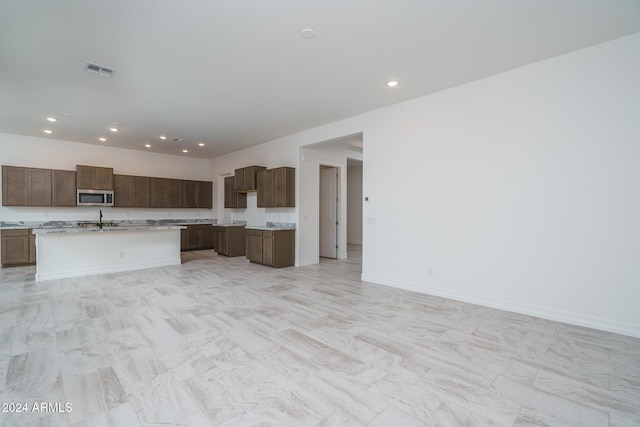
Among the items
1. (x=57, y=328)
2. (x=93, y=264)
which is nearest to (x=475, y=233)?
(x=57, y=328)

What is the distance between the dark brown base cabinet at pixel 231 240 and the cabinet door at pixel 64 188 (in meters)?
3.49

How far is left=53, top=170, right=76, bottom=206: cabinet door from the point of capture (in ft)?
22.6

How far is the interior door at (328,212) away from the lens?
7.86m

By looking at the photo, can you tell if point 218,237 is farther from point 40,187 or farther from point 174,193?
point 40,187

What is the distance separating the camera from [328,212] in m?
8.02

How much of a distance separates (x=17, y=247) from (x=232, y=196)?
189 inches

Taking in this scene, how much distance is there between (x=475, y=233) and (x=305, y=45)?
3.18 meters

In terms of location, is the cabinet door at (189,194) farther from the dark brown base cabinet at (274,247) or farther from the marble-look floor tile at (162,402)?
the marble-look floor tile at (162,402)

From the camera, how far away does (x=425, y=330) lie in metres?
3.05

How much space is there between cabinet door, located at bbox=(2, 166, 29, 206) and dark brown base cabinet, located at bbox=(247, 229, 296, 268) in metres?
5.19

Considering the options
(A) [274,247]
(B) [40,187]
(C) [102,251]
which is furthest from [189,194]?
(A) [274,247]

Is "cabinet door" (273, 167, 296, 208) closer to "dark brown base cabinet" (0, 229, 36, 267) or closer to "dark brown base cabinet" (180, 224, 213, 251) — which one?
"dark brown base cabinet" (180, 224, 213, 251)

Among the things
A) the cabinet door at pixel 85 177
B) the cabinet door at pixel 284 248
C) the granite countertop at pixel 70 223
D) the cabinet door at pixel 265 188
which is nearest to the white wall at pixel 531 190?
the cabinet door at pixel 284 248

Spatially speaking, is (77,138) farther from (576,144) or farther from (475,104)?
(576,144)
